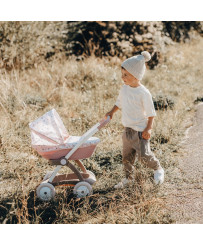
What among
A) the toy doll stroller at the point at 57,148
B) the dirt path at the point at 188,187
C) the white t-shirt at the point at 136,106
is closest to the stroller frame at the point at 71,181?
the toy doll stroller at the point at 57,148

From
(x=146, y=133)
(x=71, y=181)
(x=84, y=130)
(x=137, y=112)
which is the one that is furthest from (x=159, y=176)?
(x=84, y=130)

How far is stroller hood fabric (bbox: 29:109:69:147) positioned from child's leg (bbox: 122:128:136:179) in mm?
705

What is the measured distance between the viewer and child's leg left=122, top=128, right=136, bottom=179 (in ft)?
11.4

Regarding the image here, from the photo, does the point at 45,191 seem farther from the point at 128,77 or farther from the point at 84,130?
the point at 84,130

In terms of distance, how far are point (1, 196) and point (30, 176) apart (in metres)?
0.46

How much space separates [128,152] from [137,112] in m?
0.51

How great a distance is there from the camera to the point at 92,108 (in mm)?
5668

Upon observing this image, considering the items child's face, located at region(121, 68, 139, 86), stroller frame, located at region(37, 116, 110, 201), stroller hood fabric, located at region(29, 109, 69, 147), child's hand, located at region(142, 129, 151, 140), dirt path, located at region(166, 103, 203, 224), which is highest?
child's face, located at region(121, 68, 139, 86)

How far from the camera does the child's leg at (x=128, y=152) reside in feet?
11.4

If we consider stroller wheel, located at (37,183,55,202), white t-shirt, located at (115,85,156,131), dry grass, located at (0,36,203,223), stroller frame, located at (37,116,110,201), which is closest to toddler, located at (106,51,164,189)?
white t-shirt, located at (115,85,156,131)

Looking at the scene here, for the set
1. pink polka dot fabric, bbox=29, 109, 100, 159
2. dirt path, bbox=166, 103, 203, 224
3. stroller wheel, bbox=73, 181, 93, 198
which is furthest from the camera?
stroller wheel, bbox=73, 181, 93, 198

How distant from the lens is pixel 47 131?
3254mm

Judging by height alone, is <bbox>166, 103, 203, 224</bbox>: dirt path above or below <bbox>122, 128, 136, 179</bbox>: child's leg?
below

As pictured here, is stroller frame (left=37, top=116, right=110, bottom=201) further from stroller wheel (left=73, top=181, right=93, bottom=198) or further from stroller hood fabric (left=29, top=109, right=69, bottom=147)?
stroller hood fabric (left=29, top=109, right=69, bottom=147)
